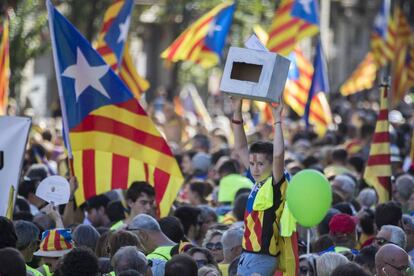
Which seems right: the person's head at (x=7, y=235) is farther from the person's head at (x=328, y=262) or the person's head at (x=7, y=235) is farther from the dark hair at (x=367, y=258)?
the dark hair at (x=367, y=258)

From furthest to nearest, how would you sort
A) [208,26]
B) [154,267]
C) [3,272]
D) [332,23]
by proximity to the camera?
[332,23]
[208,26]
[154,267]
[3,272]

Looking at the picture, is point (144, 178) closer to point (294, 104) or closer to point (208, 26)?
point (208, 26)

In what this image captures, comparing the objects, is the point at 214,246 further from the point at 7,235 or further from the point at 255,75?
the point at 7,235

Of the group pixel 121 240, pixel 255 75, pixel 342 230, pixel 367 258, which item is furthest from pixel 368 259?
pixel 121 240

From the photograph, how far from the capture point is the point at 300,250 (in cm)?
1046

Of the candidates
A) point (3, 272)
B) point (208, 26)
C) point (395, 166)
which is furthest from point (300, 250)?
point (208, 26)

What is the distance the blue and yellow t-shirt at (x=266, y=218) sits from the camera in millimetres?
8984

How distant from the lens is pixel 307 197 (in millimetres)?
8578

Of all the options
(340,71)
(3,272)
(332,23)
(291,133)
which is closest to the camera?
(3,272)

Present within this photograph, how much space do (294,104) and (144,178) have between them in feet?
32.8

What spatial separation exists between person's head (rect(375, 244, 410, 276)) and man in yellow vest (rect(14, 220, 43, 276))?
7.96 ft

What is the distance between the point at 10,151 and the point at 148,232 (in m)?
1.74

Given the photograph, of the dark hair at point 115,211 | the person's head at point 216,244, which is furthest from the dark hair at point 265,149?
the dark hair at point 115,211

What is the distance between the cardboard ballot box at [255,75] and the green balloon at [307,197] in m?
0.58
